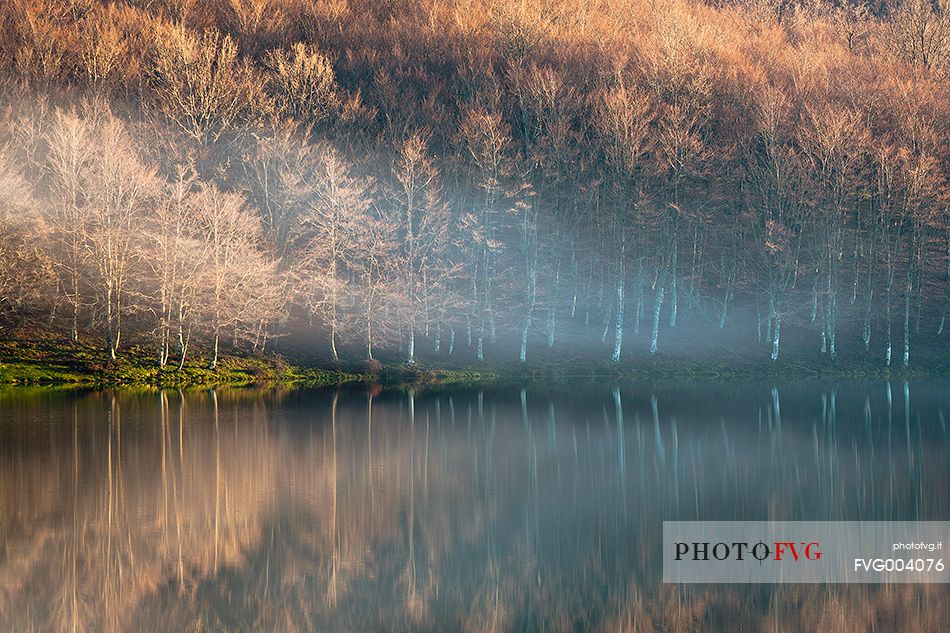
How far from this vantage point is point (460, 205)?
6288 cm

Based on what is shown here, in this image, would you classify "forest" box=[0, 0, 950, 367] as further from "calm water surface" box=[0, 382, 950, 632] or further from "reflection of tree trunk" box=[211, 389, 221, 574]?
"reflection of tree trunk" box=[211, 389, 221, 574]

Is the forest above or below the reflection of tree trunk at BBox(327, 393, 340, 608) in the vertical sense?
above

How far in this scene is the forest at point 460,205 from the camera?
178ft

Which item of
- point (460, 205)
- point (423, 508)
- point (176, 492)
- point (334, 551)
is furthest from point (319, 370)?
point (334, 551)

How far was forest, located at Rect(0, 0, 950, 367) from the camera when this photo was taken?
5412cm

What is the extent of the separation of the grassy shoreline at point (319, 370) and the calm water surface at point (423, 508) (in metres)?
8.20

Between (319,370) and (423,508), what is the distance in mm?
33343

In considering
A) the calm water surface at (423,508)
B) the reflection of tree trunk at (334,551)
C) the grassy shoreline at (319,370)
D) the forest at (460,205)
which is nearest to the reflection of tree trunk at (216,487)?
the calm water surface at (423,508)

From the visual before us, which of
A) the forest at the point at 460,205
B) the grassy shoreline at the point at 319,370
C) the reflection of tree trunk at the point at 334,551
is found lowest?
the reflection of tree trunk at the point at 334,551

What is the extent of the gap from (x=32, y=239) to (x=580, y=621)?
44.3 m

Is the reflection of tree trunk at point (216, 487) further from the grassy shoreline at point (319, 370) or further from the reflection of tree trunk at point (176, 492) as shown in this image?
the grassy shoreline at point (319, 370)

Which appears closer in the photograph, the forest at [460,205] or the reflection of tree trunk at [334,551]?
the reflection of tree trunk at [334,551]

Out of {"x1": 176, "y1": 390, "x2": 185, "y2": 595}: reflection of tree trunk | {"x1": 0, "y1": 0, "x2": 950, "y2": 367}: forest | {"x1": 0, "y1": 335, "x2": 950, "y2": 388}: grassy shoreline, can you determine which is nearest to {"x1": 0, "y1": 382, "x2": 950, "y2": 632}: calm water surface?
{"x1": 176, "y1": 390, "x2": 185, "y2": 595}: reflection of tree trunk

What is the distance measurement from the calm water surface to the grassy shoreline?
323 inches
